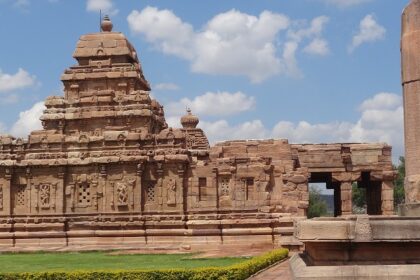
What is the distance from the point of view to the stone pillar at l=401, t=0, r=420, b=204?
10.2 m

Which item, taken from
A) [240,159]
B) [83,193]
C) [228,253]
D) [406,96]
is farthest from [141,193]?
[406,96]

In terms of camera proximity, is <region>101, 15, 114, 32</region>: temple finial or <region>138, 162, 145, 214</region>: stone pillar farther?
<region>101, 15, 114, 32</region>: temple finial

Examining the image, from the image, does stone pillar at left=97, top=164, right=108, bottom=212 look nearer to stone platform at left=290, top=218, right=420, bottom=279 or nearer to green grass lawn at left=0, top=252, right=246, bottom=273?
green grass lawn at left=0, top=252, right=246, bottom=273

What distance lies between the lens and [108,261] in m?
20.1

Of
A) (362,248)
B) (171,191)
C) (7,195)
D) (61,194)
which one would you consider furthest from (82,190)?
(362,248)

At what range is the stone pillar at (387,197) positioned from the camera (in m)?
26.7

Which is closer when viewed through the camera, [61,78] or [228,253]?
[228,253]

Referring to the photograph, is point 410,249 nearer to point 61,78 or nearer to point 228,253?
point 228,253

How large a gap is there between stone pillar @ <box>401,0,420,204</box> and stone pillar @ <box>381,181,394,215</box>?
16879 mm

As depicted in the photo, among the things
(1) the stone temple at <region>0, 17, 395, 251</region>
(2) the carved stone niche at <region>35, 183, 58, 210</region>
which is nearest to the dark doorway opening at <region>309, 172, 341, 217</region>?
(1) the stone temple at <region>0, 17, 395, 251</region>

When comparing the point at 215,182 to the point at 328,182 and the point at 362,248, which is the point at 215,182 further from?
the point at 362,248

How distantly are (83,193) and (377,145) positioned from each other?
12188mm

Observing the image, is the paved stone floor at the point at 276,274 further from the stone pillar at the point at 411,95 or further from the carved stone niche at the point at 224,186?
the carved stone niche at the point at 224,186

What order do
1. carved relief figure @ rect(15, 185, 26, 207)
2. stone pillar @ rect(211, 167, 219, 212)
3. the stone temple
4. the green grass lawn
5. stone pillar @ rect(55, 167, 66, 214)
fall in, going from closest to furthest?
the green grass lawn
the stone temple
stone pillar @ rect(211, 167, 219, 212)
stone pillar @ rect(55, 167, 66, 214)
carved relief figure @ rect(15, 185, 26, 207)
